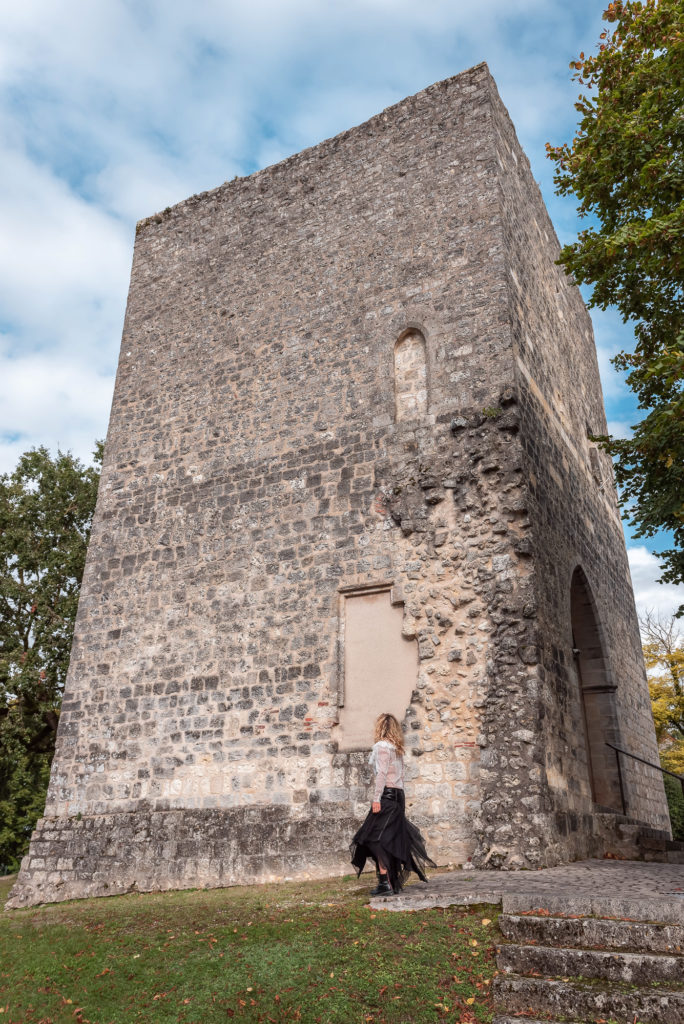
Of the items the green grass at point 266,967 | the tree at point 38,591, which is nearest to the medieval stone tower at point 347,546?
the green grass at point 266,967

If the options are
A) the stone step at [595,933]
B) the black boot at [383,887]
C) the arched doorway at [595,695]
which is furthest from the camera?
the arched doorway at [595,695]

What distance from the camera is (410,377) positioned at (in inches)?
403

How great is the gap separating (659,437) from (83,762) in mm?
8573

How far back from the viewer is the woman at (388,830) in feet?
21.0

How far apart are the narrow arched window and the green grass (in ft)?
18.6

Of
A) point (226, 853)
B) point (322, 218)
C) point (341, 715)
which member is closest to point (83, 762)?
point (226, 853)

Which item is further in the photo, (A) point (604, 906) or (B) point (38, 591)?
(B) point (38, 591)

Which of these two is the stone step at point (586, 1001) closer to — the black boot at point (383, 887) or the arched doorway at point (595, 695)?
the black boot at point (383, 887)

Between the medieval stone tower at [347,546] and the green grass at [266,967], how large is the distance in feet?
6.88

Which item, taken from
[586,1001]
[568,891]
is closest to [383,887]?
[568,891]

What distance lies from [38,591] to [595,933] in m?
15.3

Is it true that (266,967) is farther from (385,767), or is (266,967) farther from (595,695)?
(595,695)

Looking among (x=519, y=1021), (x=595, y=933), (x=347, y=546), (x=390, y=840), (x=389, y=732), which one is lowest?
(x=519, y=1021)

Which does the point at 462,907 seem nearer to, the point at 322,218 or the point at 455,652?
the point at 455,652
